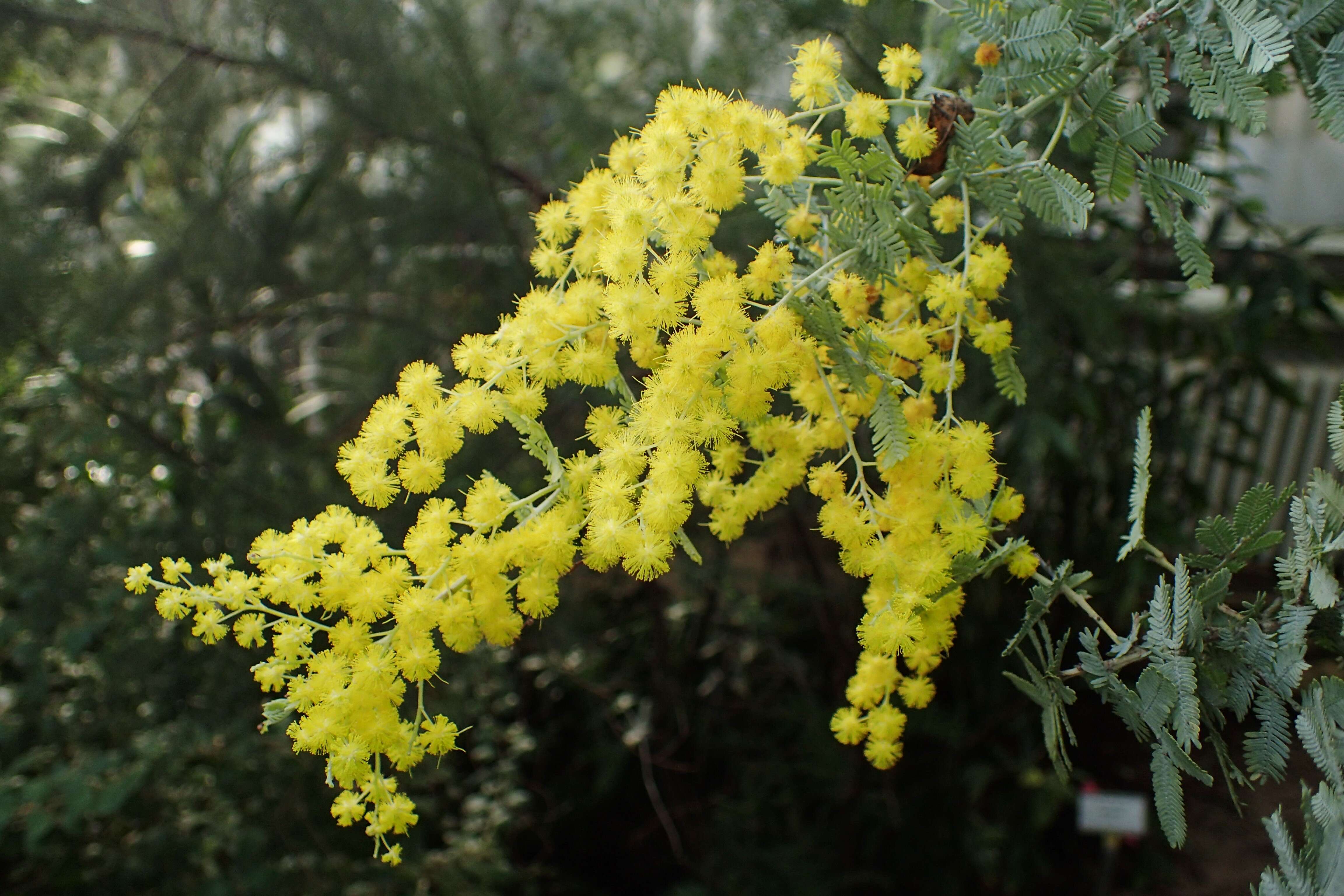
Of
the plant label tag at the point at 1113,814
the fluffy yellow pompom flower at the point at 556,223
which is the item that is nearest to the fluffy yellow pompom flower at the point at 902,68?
the fluffy yellow pompom flower at the point at 556,223

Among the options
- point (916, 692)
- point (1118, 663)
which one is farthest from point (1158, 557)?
point (916, 692)

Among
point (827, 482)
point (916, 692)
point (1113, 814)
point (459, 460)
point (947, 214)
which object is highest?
point (459, 460)

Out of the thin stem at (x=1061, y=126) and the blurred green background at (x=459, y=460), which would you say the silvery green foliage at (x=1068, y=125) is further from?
the blurred green background at (x=459, y=460)

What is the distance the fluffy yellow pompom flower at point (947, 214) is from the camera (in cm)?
64

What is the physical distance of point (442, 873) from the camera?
1.41 meters

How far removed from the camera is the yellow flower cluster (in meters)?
0.50

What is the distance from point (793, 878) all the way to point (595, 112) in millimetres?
1536

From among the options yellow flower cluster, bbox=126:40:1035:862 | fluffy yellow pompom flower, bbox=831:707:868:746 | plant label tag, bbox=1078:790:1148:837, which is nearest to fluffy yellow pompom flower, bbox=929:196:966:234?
yellow flower cluster, bbox=126:40:1035:862

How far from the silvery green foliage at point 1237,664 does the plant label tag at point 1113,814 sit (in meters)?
1.07

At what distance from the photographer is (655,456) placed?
0.51 metres

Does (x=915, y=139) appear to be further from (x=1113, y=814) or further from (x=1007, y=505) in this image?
(x=1113, y=814)

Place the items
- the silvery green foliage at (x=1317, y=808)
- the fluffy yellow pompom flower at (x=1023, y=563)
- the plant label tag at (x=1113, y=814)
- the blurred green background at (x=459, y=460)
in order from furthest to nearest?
the plant label tag at (x=1113, y=814) < the blurred green background at (x=459, y=460) < the fluffy yellow pompom flower at (x=1023, y=563) < the silvery green foliage at (x=1317, y=808)

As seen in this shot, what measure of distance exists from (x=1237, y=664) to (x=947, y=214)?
351mm

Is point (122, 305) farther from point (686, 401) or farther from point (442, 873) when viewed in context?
point (686, 401)
